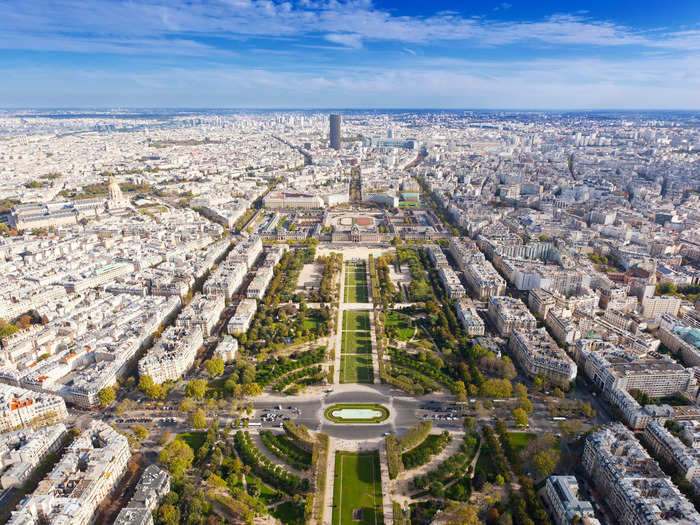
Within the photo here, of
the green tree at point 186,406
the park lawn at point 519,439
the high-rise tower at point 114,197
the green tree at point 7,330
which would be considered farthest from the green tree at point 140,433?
the high-rise tower at point 114,197

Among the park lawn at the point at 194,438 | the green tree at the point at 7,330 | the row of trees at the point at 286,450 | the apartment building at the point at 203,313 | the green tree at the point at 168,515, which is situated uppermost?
the apartment building at the point at 203,313

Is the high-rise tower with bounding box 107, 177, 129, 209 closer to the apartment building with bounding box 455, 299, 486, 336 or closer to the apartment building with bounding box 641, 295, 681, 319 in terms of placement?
the apartment building with bounding box 455, 299, 486, 336

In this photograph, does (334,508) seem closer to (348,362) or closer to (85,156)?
(348,362)

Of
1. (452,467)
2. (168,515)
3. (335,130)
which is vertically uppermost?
(335,130)

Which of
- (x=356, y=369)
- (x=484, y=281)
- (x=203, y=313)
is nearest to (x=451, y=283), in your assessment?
(x=484, y=281)

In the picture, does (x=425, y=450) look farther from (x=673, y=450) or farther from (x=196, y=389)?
(x=196, y=389)

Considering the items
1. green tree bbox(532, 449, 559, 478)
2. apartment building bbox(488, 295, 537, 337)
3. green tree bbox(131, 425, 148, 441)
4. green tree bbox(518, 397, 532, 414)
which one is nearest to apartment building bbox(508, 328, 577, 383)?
apartment building bbox(488, 295, 537, 337)

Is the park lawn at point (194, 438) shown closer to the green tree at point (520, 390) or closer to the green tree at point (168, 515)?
the green tree at point (168, 515)

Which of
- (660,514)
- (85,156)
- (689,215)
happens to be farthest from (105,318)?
(85,156)
